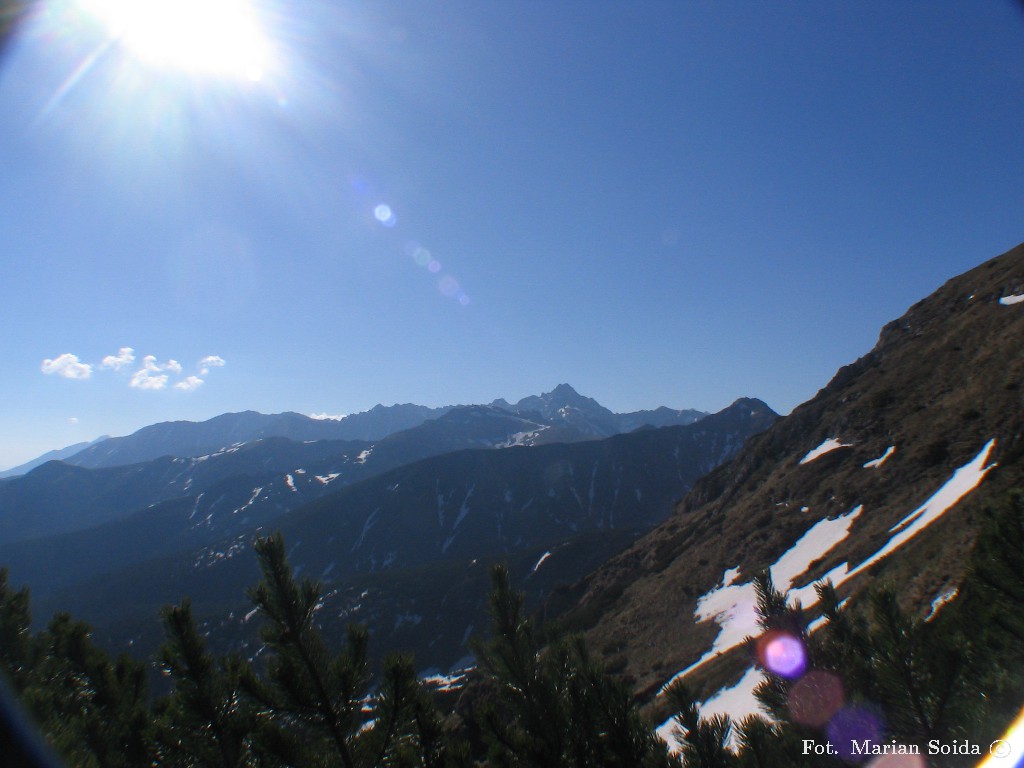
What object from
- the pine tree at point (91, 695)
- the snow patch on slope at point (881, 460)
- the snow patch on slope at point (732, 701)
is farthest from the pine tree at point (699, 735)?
the snow patch on slope at point (881, 460)

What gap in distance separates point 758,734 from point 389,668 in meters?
4.20

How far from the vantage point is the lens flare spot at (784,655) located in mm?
5098

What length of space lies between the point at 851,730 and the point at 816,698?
329 millimetres

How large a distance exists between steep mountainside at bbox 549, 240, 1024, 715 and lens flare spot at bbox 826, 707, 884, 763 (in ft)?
59.6

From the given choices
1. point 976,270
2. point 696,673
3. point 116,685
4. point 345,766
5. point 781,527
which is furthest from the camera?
point 976,270

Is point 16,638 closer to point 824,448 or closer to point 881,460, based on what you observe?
point 881,460

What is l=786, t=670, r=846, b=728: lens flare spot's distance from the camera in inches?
187

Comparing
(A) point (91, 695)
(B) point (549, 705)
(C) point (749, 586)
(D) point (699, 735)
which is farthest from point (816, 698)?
(C) point (749, 586)

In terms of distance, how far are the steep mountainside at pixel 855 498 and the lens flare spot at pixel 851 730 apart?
59.6ft

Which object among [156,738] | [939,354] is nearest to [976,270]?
[939,354]

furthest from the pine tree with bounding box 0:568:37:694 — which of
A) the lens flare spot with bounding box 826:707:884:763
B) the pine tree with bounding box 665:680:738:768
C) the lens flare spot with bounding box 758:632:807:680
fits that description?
the lens flare spot with bounding box 826:707:884:763

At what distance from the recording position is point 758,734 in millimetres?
5059

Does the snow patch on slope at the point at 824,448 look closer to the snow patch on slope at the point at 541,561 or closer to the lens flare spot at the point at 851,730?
the lens flare spot at the point at 851,730

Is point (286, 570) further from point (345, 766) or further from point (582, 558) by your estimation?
point (582, 558)
